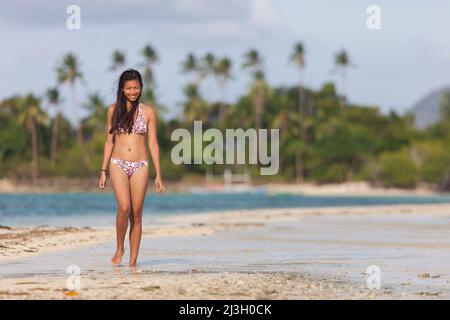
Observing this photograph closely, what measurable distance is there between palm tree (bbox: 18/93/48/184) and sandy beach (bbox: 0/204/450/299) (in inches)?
3815

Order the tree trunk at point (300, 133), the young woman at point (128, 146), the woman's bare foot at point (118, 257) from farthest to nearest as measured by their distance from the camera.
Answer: the tree trunk at point (300, 133) → the woman's bare foot at point (118, 257) → the young woman at point (128, 146)

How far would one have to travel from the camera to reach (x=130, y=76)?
12164 millimetres

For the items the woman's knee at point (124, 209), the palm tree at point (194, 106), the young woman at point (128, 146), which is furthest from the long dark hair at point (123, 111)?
the palm tree at point (194, 106)

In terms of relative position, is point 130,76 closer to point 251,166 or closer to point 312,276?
point 312,276

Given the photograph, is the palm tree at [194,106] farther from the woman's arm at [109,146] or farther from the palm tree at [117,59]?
the woman's arm at [109,146]

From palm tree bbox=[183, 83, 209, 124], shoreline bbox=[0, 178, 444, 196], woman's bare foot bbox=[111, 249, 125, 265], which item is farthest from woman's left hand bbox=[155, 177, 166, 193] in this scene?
palm tree bbox=[183, 83, 209, 124]

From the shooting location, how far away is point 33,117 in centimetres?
11831

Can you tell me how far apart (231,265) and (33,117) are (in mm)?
107522

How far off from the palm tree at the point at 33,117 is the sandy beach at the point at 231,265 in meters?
96.9

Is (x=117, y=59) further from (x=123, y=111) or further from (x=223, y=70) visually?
(x=123, y=111)

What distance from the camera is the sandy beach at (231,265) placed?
32.1 ft

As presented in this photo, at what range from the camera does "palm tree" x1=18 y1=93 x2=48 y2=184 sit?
118062mm
